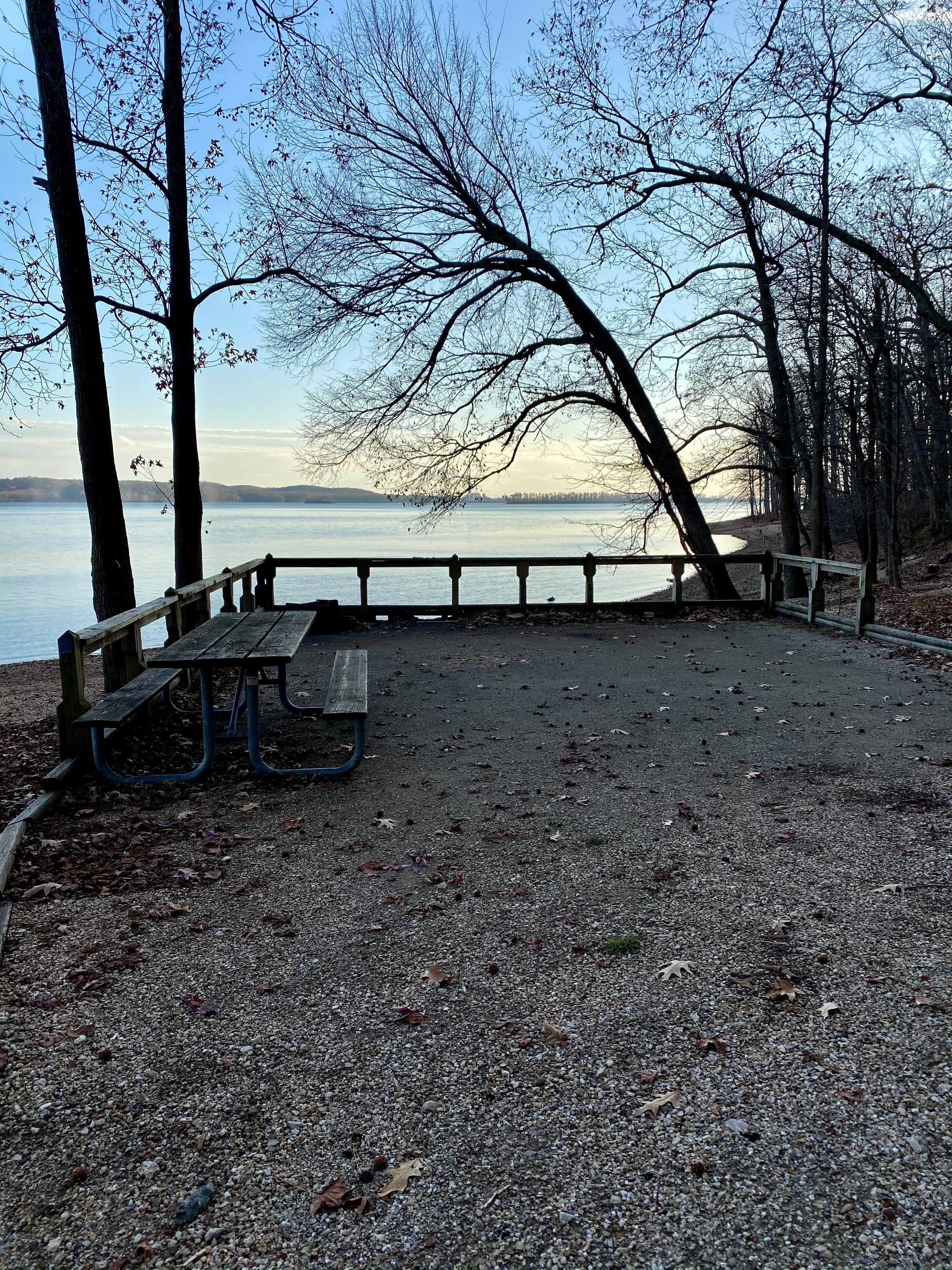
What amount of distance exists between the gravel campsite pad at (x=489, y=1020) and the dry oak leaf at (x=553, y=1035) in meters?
0.01

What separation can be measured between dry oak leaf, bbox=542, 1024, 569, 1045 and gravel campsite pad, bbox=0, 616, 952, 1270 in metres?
0.01

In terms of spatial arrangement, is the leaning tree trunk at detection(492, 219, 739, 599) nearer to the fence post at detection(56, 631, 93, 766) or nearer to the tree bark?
the tree bark

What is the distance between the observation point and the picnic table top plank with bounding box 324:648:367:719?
5.41 meters

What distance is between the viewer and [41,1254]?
2.05 meters

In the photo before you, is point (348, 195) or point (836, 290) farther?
point (836, 290)

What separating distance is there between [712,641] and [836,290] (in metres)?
8.69

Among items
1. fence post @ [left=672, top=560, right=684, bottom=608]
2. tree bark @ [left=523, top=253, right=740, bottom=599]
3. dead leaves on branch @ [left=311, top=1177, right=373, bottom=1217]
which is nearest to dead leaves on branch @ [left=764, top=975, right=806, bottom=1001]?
dead leaves on branch @ [left=311, top=1177, right=373, bottom=1217]

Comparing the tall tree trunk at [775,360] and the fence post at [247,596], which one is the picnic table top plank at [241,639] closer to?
the fence post at [247,596]

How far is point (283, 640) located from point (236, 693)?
1.10 metres

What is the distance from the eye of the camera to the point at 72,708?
18.6 ft

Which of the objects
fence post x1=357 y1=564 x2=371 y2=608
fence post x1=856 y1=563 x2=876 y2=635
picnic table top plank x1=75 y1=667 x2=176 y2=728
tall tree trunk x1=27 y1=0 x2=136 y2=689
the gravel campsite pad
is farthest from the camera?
fence post x1=357 y1=564 x2=371 y2=608

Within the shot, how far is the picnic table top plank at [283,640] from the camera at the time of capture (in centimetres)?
530

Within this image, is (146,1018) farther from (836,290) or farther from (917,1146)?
(836,290)

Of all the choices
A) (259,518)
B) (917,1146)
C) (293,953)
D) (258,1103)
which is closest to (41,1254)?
(258,1103)
